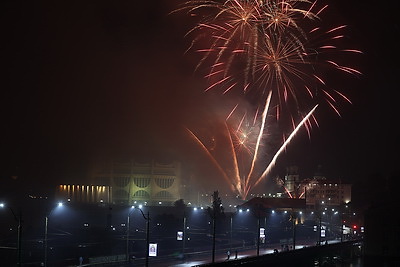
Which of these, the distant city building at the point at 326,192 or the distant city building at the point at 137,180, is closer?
the distant city building at the point at 137,180

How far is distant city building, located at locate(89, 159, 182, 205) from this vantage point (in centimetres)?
16262

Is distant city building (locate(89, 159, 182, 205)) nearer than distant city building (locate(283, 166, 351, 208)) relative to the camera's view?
Yes

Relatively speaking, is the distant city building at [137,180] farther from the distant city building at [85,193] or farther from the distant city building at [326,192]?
the distant city building at [326,192]

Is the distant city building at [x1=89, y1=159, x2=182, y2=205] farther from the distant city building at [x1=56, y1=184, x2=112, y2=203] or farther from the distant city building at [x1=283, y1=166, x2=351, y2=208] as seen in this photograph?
the distant city building at [x1=283, y1=166, x2=351, y2=208]

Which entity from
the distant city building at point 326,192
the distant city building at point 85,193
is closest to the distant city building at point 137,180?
the distant city building at point 85,193

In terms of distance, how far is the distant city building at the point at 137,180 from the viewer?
6403 inches

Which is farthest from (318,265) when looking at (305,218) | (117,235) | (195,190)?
(195,190)

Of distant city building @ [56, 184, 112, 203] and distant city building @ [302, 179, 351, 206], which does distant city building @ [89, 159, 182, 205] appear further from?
distant city building @ [302, 179, 351, 206]

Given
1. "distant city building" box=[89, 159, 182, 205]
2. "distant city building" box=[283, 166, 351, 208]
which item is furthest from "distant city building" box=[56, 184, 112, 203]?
"distant city building" box=[283, 166, 351, 208]

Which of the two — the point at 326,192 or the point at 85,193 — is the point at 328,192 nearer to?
the point at 326,192

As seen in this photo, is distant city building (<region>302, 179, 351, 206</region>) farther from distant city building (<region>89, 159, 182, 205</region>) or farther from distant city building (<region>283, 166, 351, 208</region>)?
distant city building (<region>89, 159, 182, 205</region>)

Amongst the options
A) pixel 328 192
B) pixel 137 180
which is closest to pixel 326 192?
pixel 328 192

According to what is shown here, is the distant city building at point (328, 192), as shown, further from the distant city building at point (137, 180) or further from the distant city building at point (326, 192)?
the distant city building at point (137, 180)

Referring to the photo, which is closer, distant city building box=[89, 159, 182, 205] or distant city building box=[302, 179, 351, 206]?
distant city building box=[89, 159, 182, 205]
